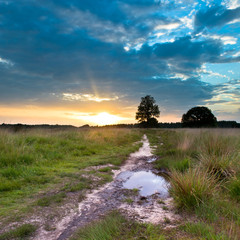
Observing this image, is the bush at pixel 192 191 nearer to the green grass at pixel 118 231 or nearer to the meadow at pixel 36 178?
the green grass at pixel 118 231

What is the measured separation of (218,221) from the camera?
297 centimetres

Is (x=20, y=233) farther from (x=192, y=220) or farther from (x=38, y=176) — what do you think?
(x=38, y=176)

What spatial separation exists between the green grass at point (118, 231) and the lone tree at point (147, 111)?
5264cm

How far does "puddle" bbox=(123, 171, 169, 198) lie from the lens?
5246mm

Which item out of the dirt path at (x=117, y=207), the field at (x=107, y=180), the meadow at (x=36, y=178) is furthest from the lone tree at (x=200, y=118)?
the dirt path at (x=117, y=207)

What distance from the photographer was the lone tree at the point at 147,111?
5559cm

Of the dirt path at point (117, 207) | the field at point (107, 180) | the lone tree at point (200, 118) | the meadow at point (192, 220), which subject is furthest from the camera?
the lone tree at point (200, 118)

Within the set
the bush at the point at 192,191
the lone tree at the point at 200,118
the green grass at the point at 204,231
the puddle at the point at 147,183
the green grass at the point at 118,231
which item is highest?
the lone tree at the point at 200,118

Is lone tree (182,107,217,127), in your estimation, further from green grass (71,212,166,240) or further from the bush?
green grass (71,212,166,240)

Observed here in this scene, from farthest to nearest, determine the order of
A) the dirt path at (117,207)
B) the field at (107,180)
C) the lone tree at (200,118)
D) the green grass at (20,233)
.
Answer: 1. the lone tree at (200,118)
2. the dirt path at (117,207)
3. the green grass at (20,233)
4. the field at (107,180)

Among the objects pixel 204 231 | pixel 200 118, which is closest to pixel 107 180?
pixel 204 231

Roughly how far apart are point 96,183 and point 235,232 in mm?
4139

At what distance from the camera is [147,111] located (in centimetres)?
5609

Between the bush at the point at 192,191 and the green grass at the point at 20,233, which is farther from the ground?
the bush at the point at 192,191
